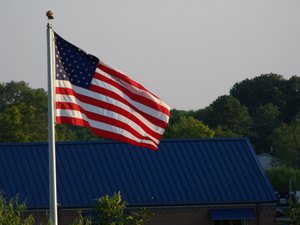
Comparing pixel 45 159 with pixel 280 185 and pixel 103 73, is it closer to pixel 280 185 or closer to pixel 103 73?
pixel 103 73

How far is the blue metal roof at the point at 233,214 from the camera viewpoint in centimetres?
4494

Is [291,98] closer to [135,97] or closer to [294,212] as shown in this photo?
[294,212]

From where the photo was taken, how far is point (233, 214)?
45375mm

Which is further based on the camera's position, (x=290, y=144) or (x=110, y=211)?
(x=290, y=144)

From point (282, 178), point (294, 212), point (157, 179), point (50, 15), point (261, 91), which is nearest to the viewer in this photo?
point (50, 15)

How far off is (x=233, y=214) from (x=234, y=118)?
8164 centimetres

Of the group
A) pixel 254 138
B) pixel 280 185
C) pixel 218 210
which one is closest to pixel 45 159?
pixel 218 210

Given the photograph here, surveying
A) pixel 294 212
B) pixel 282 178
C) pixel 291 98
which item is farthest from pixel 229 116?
pixel 294 212

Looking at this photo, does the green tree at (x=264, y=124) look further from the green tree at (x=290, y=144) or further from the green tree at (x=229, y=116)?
the green tree at (x=290, y=144)

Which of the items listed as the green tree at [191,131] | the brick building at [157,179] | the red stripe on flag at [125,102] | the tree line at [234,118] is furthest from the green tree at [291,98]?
the red stripe on flag at [125,102]

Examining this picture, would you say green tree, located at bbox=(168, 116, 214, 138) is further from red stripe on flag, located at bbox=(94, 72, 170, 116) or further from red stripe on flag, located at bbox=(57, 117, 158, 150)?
red stripe on flag, located at bbox=(57, 117, 158, 150)

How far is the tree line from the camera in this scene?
99000 millimetres

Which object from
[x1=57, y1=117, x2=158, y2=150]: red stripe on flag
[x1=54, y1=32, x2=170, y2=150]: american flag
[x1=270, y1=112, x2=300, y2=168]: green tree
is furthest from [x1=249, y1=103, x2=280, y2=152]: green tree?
[x1=57, y1=117, x2=158, y2=150]: red stripe on flag

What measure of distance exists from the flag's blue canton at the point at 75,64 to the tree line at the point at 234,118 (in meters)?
74.9
